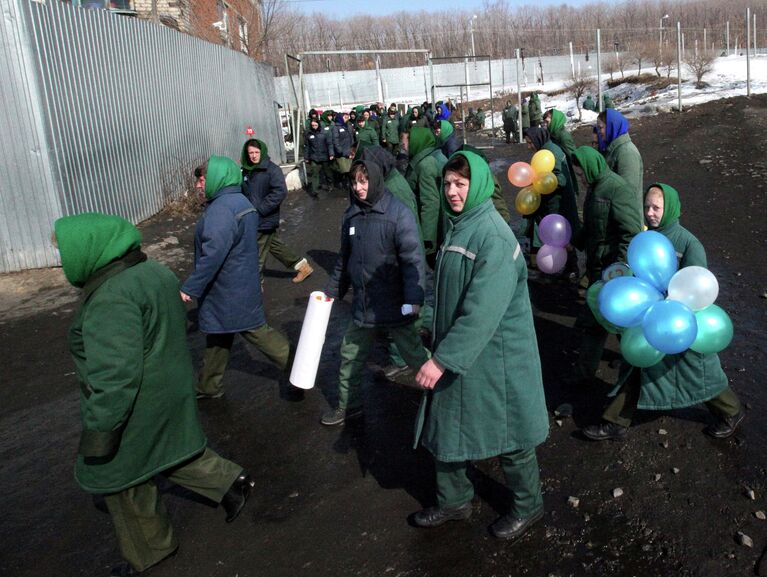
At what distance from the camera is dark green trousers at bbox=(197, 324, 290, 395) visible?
182 inches

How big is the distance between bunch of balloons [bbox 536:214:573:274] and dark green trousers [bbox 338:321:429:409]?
2.58 meters

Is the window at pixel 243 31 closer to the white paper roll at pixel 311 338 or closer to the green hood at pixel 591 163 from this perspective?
the green hood at pixel 591 163

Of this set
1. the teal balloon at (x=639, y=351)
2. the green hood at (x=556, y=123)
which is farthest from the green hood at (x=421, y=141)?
the teal balloon at (x=639, y=351)

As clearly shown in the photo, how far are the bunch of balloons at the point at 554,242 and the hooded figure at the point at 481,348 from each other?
145 inches

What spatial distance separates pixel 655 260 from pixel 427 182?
2746mm

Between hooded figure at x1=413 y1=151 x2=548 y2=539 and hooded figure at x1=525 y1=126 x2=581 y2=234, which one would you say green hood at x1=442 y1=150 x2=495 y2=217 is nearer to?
hooded figure at x1=413 y1=151 x2=548 y2=539

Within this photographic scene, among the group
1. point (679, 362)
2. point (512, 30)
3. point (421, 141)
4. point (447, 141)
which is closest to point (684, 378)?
point (679, 362)

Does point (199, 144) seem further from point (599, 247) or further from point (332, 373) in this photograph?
point (599, 247)

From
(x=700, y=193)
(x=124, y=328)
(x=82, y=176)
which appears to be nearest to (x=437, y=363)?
(x=124, y=328)

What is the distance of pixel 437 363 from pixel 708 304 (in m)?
1.70

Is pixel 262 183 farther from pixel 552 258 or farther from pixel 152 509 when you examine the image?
pixel 152 509

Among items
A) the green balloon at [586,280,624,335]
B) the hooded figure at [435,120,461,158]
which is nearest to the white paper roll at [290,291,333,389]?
the green balloon at [586,280,624,335]

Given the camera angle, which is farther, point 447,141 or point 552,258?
point 447,141

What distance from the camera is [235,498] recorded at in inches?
131
